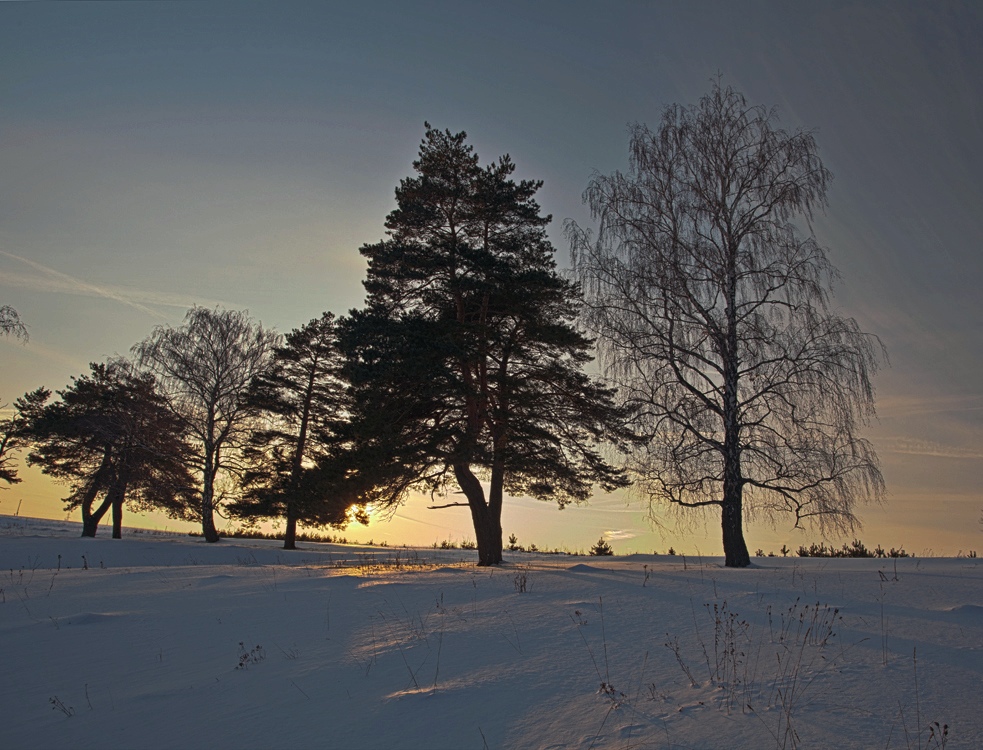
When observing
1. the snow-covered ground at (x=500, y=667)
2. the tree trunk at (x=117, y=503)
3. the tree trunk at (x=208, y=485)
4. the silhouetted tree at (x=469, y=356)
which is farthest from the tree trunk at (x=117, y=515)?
the snow-covered ground at (x=500, y=667)

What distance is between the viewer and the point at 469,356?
15.3m

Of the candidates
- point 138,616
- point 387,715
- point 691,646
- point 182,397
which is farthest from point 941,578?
point 182,397

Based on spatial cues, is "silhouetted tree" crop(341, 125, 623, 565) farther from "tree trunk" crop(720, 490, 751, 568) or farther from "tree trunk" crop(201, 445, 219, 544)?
"tree trunk" crop(201, 445, 219, 544)

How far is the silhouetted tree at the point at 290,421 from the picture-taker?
26250mm

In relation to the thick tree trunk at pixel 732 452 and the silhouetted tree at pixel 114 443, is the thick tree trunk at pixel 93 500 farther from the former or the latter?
the thick tree trunk at pixel 732 452

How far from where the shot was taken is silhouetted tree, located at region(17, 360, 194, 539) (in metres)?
28.4

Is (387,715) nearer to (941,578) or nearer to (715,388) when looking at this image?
(941,578)

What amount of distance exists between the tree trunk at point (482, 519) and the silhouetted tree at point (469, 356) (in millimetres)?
31

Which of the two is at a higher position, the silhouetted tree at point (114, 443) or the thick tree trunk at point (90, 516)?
the silhouetted tree at point (114, 443)

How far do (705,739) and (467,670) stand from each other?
208cm

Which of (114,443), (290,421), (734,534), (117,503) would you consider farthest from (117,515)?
(734,534)

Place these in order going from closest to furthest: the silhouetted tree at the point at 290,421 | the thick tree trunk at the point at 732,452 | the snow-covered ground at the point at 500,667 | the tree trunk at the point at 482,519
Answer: the snow-covered ground at the point at 500,667
the thick tree trunk at the point at 732,452
the tree trunk at the point at 482,519
the silhouetted tree at the point at 290,421

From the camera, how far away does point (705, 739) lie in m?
3.84

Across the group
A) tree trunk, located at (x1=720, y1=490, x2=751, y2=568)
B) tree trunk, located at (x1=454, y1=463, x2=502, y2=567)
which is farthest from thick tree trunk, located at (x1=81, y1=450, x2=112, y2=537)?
tree trunk, located at (x1=720, y1=490, x2=751, y2=568)
